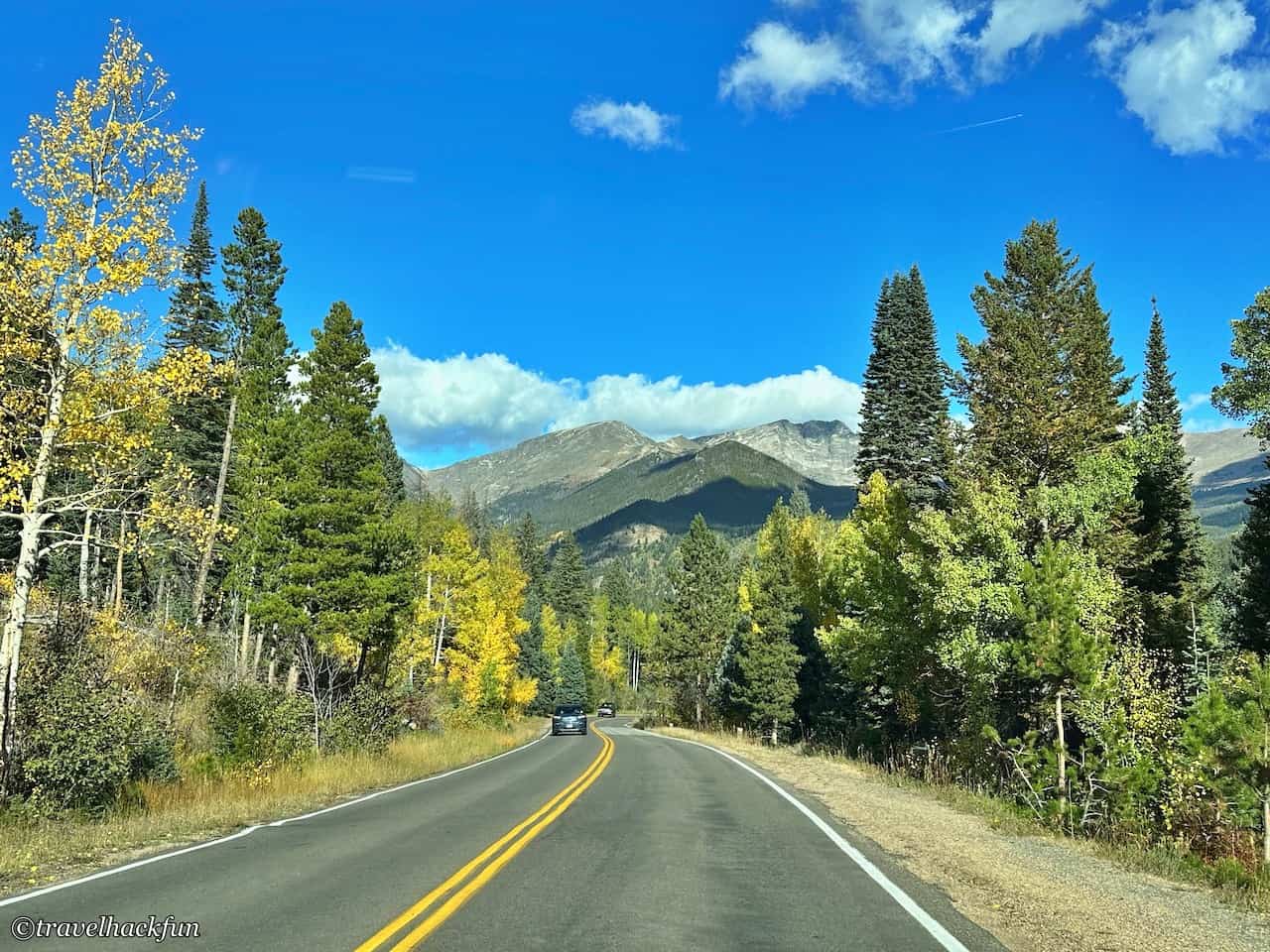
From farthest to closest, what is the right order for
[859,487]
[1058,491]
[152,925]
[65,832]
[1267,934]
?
[859,487], [1058,491], [65,832], [1267,934], [152,925]

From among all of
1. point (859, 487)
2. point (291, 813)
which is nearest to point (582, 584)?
point (859, 487)

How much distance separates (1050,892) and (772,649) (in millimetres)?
38745

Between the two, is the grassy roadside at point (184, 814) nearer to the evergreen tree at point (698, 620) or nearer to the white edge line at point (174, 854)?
the white edge line at point (174, 854)

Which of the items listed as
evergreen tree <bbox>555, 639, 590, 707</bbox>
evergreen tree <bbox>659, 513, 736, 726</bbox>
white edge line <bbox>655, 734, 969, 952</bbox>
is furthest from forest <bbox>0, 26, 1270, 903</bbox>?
evergreen tree <bbox>555, 639, 590, 707</bbox>

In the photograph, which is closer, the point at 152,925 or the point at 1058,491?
the point at 152,925

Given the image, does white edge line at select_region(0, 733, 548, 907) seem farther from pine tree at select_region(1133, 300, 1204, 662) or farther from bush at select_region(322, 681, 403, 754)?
pine tree at select_region(1133, 300, 1204, 662)

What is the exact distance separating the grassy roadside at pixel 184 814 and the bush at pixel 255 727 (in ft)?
2.47

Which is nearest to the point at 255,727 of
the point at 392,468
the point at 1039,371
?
the point at 1039,371

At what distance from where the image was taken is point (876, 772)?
76.8 feet

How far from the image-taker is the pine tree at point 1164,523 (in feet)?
85.5

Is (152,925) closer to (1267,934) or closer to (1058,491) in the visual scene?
(1267,934)

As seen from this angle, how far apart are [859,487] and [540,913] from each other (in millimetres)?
37406

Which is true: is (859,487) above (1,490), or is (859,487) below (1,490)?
above

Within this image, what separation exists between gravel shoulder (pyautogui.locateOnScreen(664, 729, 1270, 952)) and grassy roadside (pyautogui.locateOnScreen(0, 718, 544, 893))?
9.35m
